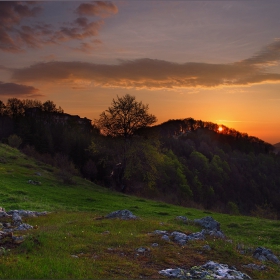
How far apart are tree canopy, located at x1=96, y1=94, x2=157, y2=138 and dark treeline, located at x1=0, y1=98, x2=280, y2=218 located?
1204 millimetres

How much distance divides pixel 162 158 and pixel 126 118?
26.5ft

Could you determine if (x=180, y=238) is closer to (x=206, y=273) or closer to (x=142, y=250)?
(x=142, y=250)

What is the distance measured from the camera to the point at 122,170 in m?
50.0

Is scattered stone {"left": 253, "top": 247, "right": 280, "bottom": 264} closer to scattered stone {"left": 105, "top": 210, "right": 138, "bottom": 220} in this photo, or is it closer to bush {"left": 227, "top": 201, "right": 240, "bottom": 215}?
scattered stone {"left": 105, "top": 210, "right": 138, "bottom": 220}

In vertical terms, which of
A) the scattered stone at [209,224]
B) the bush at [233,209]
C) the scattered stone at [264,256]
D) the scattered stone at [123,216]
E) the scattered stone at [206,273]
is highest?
the scattered stone at [206,273]

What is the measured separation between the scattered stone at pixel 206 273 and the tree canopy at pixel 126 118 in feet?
126

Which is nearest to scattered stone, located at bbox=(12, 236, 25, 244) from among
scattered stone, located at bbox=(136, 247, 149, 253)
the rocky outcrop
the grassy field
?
the rocky outcrop

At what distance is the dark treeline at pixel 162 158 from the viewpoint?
48688 millimetres

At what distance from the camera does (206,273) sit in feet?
31.2

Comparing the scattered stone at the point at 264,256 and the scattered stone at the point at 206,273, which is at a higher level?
the scattered stone at the point at 206,273

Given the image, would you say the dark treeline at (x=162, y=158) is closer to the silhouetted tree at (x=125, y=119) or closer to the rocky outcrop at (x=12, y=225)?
the silhouetted tree at (x=125, y=119)

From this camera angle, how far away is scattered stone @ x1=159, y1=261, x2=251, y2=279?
368 inches

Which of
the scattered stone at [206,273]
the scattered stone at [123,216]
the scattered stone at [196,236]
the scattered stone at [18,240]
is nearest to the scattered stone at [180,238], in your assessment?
the scattered stone at [196,236]

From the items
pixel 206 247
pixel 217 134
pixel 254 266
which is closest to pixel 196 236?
pixel 206 247
